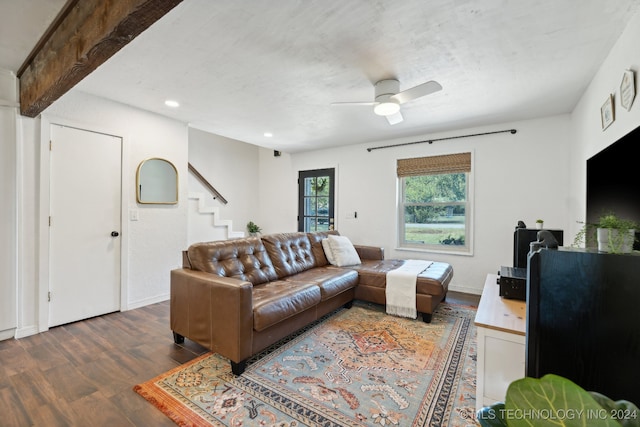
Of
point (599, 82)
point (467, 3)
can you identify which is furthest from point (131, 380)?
point (599, 82)

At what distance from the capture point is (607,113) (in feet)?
6.45

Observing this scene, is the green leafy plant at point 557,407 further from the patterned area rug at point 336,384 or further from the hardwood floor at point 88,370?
the hardwood floor at point 88,370

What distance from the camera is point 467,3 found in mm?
1548

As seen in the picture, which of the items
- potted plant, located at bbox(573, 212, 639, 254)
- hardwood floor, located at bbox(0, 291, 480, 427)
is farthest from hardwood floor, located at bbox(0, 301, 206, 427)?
potted plant, located at bbox(573, 212, 639, 254)

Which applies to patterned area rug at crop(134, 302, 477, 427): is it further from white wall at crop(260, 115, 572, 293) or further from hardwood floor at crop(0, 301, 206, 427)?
white wall at crop(260, 115, 572, 293)

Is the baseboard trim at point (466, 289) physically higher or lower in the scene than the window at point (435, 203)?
lower

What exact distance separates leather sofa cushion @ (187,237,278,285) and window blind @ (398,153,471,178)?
2.61 m

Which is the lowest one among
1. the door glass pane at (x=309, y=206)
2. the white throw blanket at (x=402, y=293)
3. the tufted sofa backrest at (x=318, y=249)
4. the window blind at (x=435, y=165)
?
the white throw blanket at (x=402, y=293)

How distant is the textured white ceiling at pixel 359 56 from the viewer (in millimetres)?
1631

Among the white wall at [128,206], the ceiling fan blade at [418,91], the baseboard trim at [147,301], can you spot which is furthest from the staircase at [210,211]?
the ceiling fan blade at [418,91]

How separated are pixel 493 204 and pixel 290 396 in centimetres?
348

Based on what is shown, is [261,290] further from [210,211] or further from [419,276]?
[210,211]

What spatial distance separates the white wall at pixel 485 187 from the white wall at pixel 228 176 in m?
2.01

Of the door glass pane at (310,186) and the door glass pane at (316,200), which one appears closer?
the door glass pane at (316,200)
